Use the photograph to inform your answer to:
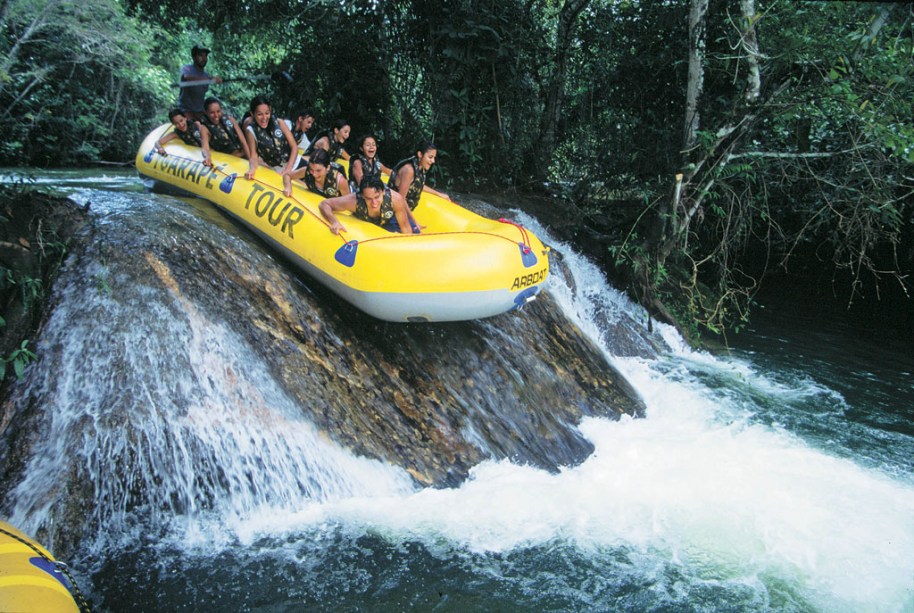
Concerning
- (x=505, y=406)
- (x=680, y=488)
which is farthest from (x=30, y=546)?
(x=680, y=488)

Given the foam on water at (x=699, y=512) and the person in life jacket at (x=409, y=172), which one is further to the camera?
the person in life jacket at (x=409, y=172)

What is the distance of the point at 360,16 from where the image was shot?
766 cm

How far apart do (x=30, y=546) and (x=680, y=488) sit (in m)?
3.68

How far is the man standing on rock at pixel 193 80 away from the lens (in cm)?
617

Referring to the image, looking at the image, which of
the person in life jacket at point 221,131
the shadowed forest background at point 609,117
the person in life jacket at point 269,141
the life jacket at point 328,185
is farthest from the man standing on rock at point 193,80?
the life jacket at point 328,185

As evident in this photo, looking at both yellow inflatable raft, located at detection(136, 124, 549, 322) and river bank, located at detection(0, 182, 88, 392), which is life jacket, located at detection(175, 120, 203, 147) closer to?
yellow inflatable raft, located at detection(136, 124, 549, 322)

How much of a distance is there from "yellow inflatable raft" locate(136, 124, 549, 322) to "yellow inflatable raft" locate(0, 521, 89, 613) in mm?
2306

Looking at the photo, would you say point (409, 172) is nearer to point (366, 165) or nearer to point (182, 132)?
point (366, 165)

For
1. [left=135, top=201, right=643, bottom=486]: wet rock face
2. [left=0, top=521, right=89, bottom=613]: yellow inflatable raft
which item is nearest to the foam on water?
[left=135, top=201, right=643, bottom=486]: wet rock face

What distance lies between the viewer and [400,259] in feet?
13.6

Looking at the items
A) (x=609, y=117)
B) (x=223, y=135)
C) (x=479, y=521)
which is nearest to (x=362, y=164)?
(x=223, y=135)

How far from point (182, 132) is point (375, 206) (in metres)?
2.43

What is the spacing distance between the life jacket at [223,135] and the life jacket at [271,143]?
193mm

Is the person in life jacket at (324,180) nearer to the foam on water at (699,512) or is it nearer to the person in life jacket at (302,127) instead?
the person in life jacket at (302,127)
